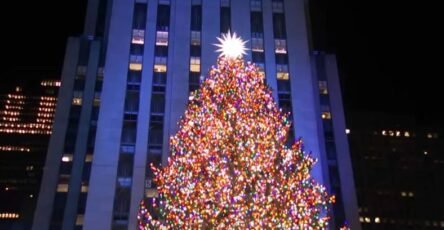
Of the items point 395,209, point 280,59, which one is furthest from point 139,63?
point 395,209

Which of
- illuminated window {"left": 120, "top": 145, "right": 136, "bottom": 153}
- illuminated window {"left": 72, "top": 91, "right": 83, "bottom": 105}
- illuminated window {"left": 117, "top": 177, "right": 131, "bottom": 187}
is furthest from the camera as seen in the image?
illuminated window {"left": 72, "top": 91, "right": 83, "bottom": 105}

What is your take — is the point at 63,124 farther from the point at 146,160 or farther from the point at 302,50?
the point at 302,50

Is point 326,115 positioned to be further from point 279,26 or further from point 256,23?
point 256,23

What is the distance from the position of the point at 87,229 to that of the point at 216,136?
43.9 ft

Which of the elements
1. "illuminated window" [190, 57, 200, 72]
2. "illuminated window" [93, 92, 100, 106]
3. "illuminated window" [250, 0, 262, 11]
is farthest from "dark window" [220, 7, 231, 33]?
"illuminated window" [93, 92, 100, 106]

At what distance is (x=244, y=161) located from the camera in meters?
19.6

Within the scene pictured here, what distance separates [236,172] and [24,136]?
10892 cm

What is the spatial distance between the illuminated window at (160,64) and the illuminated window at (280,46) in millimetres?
9092

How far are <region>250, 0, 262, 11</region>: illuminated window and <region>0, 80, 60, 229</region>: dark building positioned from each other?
62.6m

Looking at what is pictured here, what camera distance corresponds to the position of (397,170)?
77062 mm

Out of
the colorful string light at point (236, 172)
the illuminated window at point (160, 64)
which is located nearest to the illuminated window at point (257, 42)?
the illuminated window at point (160, 64)

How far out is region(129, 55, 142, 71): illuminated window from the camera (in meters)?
34.9

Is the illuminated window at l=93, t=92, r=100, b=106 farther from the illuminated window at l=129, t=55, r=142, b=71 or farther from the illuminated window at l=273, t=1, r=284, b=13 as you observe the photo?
the illuminated window at l=273, t=1, r=284, b=13

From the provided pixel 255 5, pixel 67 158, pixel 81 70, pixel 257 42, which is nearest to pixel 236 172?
pixel 257 42
